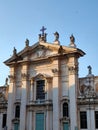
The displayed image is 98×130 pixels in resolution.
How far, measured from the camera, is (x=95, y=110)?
76.9ft

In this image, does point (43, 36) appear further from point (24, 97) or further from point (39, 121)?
point (39, 121)

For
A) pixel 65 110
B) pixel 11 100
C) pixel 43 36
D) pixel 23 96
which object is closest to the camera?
pixel 65 110

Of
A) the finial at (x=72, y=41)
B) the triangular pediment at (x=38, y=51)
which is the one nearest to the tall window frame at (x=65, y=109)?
the triangular pediment at (x=38, y=51)

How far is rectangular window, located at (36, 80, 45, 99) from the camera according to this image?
2703 cm

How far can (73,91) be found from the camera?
80.4 feet

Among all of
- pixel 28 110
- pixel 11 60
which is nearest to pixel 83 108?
pixel 28 110

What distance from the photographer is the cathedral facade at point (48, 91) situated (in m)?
24.0

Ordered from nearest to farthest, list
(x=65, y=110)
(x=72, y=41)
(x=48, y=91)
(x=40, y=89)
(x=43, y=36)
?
(x=65, y=110)
(x=48, y=91)
(x=72, y=41)
(x=40, y=89)
(x=43, y=36)

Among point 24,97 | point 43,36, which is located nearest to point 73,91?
point 24,97

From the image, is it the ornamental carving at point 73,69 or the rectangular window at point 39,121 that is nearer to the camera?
the ornamental carving at point 73,69

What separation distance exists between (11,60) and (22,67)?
5.79 ft

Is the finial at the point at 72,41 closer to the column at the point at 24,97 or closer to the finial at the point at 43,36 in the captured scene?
the finial at the point at 43,36

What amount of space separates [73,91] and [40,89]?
438cm

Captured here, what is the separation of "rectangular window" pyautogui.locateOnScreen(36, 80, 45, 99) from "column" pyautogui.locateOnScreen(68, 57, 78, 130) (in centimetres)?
350
